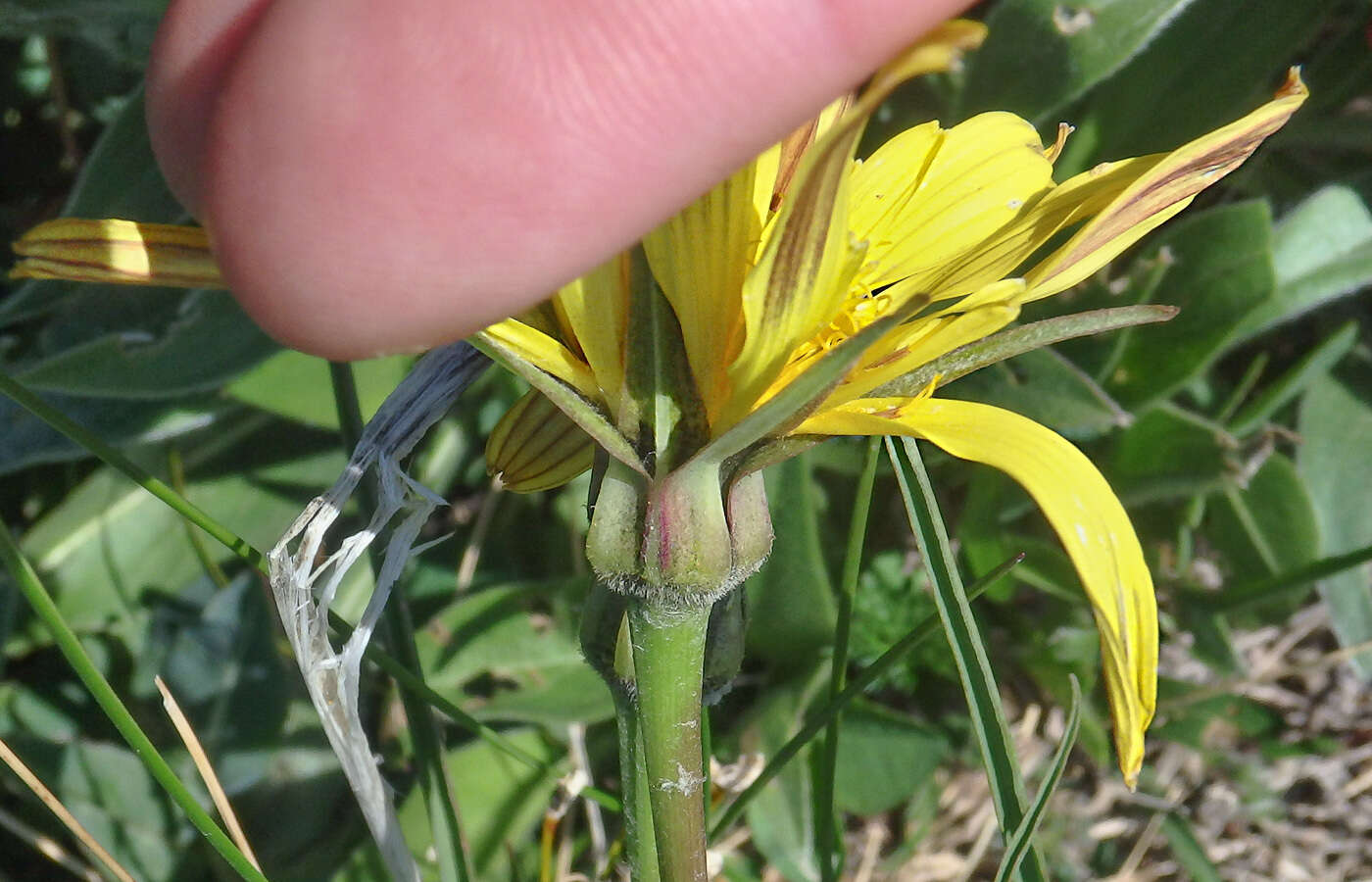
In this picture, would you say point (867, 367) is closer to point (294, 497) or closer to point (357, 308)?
point (357, 308)

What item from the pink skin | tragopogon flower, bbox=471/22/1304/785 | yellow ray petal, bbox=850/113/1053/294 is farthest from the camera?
yellow ray petal, bbox=850/113/1053/294

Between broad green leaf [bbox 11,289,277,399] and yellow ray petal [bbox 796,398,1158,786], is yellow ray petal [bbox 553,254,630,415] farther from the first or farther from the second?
broad green leaf [bbox 11,289,277,399]

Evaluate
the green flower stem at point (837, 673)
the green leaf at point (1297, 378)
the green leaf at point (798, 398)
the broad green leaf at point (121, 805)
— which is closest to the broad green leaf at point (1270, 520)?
the green leaf at point (1297, 378)

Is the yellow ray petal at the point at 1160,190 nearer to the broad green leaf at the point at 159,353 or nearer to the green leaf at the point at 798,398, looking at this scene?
the green leaf at the point at 798,398

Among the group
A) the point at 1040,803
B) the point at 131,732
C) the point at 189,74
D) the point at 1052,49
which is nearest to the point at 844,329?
the point at 1040,803

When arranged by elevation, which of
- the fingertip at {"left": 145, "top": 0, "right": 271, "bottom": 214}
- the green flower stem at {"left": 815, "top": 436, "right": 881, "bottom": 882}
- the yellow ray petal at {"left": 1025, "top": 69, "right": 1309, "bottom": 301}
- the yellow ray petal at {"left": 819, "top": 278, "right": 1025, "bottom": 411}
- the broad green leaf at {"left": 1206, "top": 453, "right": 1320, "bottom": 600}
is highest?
the fingertip at {"left": 145, "top": 0, "right": 271, "bottom": 214}

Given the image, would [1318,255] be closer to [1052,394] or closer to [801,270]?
[1052,394]

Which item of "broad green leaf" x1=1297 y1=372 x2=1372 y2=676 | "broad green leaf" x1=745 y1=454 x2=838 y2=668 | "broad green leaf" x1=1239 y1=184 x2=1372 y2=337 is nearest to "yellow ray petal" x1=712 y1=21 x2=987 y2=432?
"broad green leaf" x1=745 y1=454 x2=838 y2=668

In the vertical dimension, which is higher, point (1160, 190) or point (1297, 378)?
point (1160, 190)

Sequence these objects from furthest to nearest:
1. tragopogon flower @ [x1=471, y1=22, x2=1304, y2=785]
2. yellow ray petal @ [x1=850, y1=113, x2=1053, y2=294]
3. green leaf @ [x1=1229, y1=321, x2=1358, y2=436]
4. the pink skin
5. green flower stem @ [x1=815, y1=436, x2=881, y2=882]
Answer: green leaf @ [x1=1229, y1=321, x2=1358, y2=436]
green flower stem @ [x1=815, y1=436, x2=881, y2=882]
yellow ray petal @ [x1=850, y1=113, x2=1053, y2=294]
tragopogon flower @ [x1=471, y1=22, x2=1304, y2=785]
the pink skin
